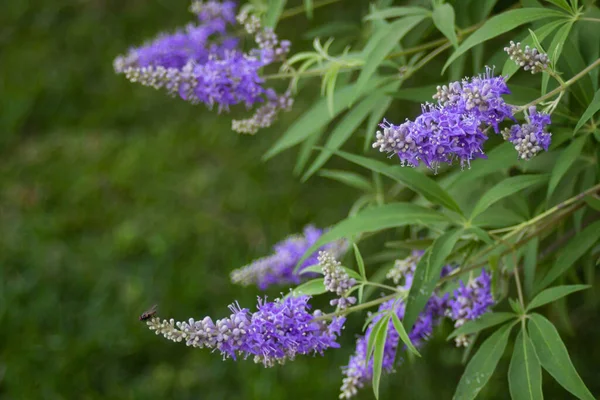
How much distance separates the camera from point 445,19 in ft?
7.98

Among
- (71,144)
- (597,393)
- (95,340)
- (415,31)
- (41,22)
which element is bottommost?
(597,393)

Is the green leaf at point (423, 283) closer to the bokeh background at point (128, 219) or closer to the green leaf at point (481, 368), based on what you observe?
the green leaf at point (481, 368)

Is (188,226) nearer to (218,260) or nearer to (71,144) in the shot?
(218,260)

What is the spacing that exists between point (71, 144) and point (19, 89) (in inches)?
24.9

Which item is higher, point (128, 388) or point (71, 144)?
point (71, 144)

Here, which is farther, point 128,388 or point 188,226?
point 188,226

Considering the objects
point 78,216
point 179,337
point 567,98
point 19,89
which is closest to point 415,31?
point 567,98

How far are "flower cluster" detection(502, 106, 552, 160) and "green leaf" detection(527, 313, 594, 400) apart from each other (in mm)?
506

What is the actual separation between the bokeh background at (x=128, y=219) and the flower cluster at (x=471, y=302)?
62.5 inches

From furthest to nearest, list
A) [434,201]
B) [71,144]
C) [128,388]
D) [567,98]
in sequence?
[71,144] < [128,388] < [567,98] < [434,201]

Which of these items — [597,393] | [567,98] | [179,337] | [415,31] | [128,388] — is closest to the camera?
Result: [179,337]

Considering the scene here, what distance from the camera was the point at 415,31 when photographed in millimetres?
3166

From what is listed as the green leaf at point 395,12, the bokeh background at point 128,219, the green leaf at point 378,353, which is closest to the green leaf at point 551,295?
the green leaf at point 378,353

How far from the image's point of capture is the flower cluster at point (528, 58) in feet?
6.01
